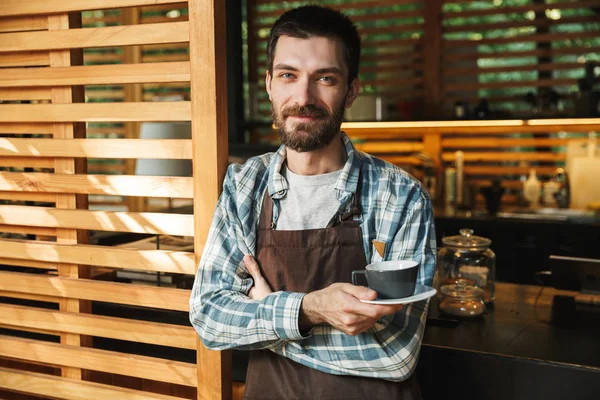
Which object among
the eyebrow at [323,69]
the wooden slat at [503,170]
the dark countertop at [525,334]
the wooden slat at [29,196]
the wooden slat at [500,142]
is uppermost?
the eyebrow at [323,69]

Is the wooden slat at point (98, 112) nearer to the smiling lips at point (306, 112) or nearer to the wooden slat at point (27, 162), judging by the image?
the wooden slat at point (27, 162)

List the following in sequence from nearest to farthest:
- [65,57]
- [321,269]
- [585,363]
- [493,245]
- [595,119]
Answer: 1. [321,269]
2. [585,363]
3. [65,57]
4. [595,119]
5. [493,245]

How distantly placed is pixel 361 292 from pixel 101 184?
102 centimetres

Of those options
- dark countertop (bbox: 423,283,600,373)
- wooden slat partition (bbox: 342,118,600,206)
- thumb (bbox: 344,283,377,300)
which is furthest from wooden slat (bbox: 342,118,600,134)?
thumb (bbox: 344,283,377,300)

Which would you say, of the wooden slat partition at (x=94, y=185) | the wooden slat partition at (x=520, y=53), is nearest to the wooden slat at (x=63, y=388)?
the wooden slat partition at (x=94, y=185)

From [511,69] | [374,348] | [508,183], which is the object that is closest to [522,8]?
[511,69]

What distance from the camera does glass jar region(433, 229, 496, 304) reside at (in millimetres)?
2629

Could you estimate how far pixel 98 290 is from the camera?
83.4 inches

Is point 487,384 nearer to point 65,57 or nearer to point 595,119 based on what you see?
point 65,57

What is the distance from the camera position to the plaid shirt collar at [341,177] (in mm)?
1824

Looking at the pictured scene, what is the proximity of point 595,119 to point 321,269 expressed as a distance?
3047mm

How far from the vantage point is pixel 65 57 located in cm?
211

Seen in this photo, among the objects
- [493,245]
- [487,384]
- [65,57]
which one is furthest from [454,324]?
[493,245]

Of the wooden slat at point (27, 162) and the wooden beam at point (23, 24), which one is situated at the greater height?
the wooden beam at point (23, 24)
